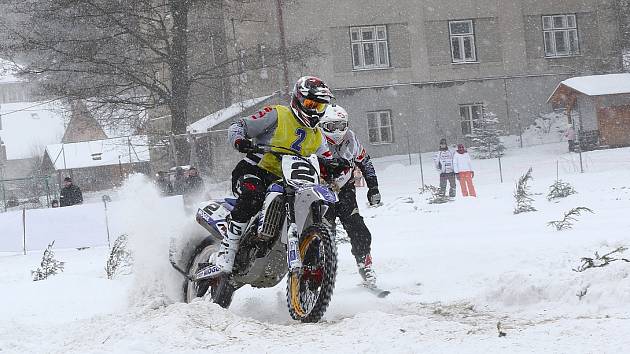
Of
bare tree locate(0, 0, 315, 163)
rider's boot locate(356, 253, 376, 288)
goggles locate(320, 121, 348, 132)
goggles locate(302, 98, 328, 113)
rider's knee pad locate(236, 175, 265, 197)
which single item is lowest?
rider's boot locate(356, 253, 376, 288)

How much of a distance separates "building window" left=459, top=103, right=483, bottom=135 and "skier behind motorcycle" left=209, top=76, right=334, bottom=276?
107ft

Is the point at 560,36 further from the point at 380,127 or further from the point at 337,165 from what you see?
the point at 337,165

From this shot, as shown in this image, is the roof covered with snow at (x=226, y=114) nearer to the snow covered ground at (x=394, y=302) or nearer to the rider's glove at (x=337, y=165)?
the snow covered ground at (x=394, y=302)

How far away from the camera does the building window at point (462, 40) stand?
39219 millimetres

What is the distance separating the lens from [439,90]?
128 feet

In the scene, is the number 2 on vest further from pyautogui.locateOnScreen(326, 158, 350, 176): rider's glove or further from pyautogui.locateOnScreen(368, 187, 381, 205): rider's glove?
pyautogui.locateOnScreen(368, 187, 381, 205): rider's glove

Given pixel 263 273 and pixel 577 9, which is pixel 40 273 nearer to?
pixel 263 273

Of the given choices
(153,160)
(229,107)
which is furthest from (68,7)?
(229,107)

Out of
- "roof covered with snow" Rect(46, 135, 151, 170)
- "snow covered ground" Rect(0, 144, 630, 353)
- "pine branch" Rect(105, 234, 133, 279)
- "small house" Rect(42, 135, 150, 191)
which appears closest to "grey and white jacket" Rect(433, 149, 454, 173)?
"snow covered ground" Rect(0, 144, 630, 353)

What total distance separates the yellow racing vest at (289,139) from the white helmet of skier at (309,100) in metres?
0.06

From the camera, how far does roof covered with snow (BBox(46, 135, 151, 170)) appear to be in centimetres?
2858

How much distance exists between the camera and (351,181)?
361 inches

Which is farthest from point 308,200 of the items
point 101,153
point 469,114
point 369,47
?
point 469,114

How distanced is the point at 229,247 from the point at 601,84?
30.4 metres
